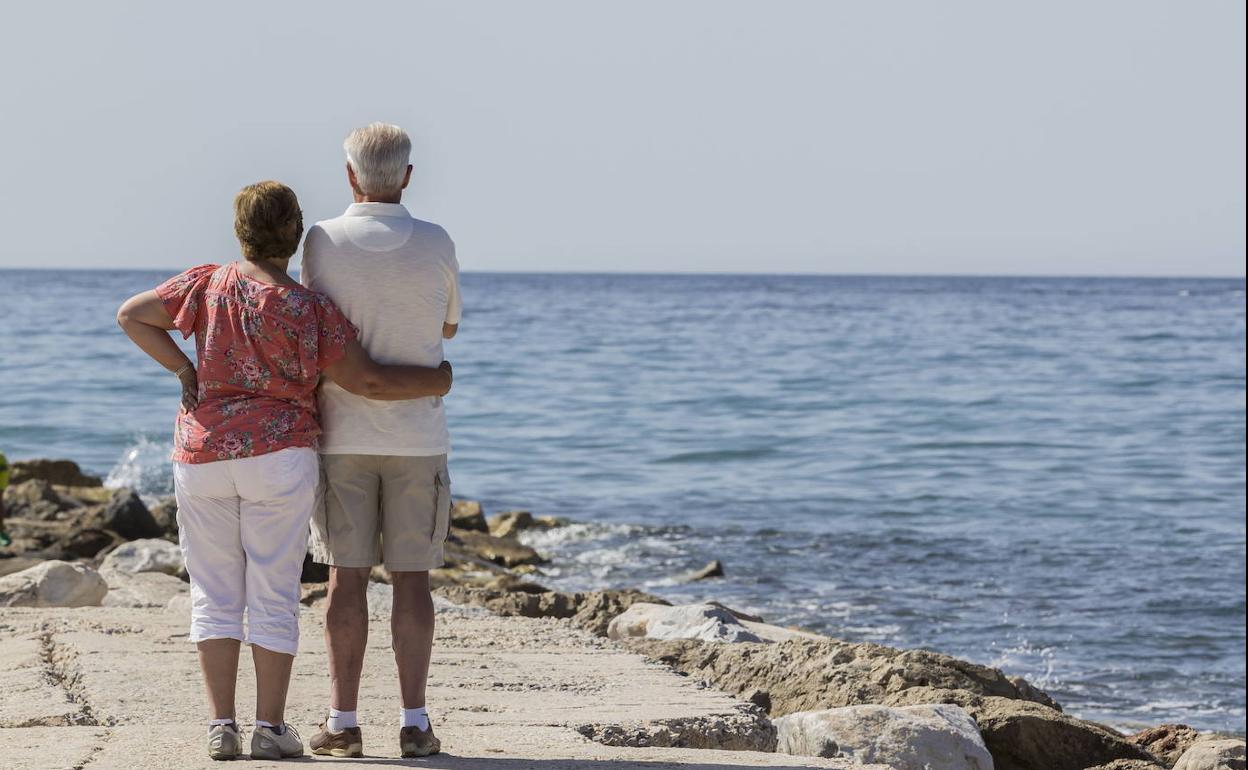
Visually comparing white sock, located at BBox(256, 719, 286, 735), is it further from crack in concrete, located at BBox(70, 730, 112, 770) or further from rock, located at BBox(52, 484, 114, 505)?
rock, located at BBox(52, 484, 114, 505)

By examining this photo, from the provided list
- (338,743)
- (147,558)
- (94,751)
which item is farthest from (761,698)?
(147,558)

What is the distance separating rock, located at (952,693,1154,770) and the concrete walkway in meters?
1.13

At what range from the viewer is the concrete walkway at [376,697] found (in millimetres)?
4293

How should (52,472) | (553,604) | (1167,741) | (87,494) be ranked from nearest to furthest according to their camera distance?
(1167,741) → (553,604) → (87,494) → (52,472)

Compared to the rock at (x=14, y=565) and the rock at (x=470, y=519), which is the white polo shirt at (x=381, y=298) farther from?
the rock at (x=470, y=519)

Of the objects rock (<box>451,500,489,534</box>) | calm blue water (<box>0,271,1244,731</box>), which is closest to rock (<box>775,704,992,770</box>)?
calm blue water (<box>0,271,1244,731</box>)

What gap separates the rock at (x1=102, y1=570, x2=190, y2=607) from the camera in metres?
7.52

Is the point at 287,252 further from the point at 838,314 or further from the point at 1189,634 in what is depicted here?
the point at 838,314

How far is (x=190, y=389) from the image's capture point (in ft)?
13.5

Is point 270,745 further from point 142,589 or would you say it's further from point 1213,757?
point 142,589

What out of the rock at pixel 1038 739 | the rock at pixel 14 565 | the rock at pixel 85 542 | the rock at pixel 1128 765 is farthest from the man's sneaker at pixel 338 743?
the rock at pixel 85 542

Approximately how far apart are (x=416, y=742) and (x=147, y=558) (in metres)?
5.64

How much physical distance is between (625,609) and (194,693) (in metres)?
3.35

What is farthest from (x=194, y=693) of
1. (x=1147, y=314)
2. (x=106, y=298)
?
(x=106, y=298)
